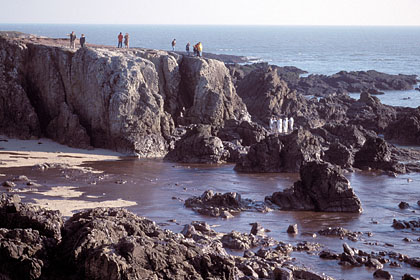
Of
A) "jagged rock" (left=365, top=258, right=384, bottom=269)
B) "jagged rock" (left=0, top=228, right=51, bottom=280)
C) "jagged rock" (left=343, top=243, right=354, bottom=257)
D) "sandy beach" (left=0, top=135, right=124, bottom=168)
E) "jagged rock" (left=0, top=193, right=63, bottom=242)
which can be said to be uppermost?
"jagged rock" (left=0, top=193, right=63, bottom=242)

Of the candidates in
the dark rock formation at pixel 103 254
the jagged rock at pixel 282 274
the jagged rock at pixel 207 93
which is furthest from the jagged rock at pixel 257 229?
the jagged rock at pixel 207 93

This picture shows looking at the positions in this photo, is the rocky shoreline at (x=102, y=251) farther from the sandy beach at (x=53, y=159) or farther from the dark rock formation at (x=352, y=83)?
the dark rock formation at (x=352, y=83)

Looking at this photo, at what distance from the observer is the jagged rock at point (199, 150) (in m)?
32.7

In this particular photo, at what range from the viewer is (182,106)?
126ft

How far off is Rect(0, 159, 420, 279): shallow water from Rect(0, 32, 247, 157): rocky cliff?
229 centimetres

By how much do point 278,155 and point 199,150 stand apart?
4.02m

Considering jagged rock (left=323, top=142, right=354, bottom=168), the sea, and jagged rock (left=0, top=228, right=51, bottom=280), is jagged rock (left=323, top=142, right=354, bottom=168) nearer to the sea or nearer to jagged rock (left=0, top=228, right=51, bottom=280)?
the sea

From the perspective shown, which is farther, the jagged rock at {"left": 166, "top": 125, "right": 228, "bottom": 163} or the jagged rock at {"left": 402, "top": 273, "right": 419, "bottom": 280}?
the jagged rock at {"left": 166, "top": 125, "right": 228, "bottom": 163}

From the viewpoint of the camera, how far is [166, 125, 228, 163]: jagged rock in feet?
107

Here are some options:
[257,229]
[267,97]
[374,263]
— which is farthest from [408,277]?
[267,97]

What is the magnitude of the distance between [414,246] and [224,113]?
66.1 ft

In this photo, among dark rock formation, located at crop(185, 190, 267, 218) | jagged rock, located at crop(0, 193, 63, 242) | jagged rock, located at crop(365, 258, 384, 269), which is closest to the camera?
jagged rock, located at crop(0, 193, 63, 242)

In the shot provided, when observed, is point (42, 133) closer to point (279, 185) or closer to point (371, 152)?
point (279, 185)

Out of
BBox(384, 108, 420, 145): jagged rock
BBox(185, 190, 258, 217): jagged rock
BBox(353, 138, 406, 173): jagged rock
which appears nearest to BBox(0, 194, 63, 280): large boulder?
BBox(185, 190, 258, 217): jagged rock
